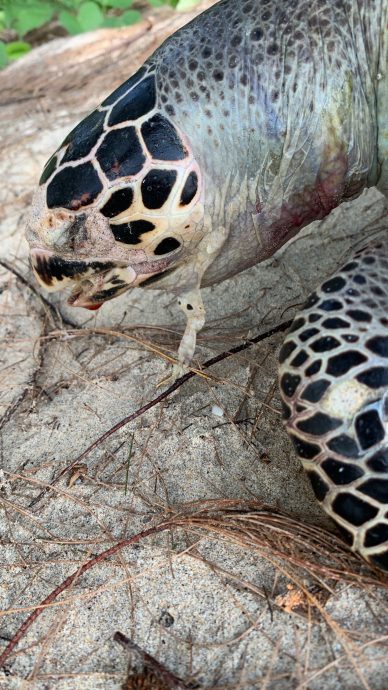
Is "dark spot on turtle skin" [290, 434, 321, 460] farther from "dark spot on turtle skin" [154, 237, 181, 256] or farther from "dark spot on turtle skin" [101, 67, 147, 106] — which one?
"dark spot on turtle skin" [101, 67, 147, 106]

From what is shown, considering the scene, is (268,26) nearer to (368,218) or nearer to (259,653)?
(368,218)

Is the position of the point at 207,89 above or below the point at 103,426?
above

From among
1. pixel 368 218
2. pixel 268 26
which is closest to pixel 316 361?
pixel 268 26

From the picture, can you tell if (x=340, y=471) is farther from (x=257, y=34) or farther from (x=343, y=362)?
(x=257, y=34)

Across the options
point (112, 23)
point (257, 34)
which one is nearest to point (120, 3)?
point (112, 23)

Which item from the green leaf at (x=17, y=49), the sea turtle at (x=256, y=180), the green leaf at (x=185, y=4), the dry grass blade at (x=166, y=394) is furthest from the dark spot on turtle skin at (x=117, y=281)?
the green leaf at (x=17, y=49)
